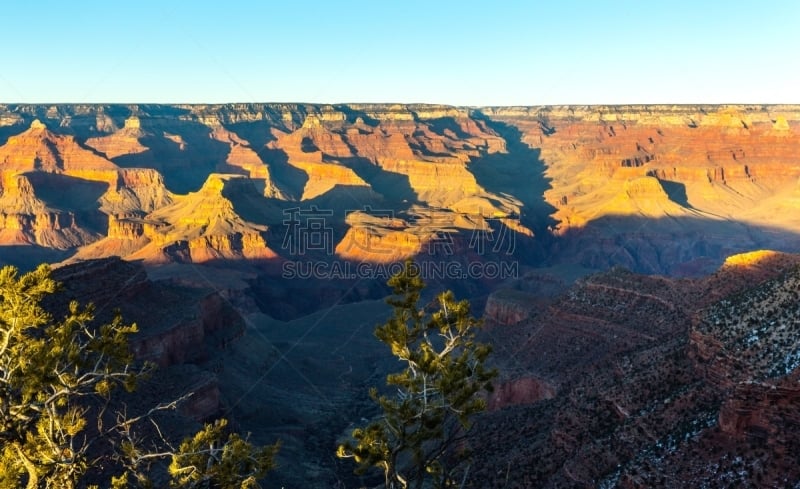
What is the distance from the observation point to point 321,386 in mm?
63219

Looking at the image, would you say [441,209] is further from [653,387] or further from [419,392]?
[419,392]

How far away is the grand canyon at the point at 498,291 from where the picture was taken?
27.9 m

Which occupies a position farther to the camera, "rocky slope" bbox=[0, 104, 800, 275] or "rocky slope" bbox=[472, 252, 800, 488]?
"rocky slope" bbox=[0, 104, 800, 275]

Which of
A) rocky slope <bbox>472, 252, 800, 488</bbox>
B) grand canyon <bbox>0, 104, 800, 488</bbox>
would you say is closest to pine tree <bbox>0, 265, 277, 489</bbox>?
rocky slope <bbox>472, 252, 800, 488</bbox>

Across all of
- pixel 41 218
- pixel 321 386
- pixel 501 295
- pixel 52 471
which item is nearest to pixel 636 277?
pixel 501 295

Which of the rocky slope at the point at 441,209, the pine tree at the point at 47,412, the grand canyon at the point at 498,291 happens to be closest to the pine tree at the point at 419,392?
the pine tree at the point at 47,412

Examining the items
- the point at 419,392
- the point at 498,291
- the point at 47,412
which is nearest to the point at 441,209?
the point at 498,291

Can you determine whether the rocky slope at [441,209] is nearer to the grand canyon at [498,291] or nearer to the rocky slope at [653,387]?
the grand canyon at [498,291]

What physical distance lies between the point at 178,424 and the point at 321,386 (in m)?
24.4

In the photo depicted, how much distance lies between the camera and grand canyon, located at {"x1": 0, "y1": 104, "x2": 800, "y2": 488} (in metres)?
27.9

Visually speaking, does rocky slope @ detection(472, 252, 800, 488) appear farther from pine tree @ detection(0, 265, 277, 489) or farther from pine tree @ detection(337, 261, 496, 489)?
pine tree @ detection(0, 265, 277, 489)

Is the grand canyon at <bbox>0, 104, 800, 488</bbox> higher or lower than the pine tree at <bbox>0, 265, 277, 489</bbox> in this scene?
lower

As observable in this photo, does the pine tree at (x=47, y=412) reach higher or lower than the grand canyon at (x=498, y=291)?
higher

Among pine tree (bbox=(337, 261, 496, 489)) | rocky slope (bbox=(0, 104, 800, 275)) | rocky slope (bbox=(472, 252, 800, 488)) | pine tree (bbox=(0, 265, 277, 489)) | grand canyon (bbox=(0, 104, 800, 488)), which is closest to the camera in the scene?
pine tree (bbox=(0, 265, 277, 489))
